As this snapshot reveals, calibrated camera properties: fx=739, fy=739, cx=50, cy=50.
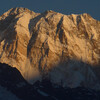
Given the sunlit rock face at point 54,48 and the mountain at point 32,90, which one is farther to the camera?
the sunlit rock face at point 54,48

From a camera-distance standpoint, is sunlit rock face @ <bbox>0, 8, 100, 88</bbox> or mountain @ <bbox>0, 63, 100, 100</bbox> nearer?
mountain @ <bbox>0, 63, 100, 100</bbox>

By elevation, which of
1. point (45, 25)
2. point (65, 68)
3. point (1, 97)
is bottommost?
point (1, 97)

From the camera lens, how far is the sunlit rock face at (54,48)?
17775cm

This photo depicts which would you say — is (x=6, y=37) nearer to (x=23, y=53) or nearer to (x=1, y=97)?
(x=23, y=53)

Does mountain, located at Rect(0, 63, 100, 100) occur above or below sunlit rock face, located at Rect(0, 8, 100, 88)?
below

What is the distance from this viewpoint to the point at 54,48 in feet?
594

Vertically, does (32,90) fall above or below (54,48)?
below

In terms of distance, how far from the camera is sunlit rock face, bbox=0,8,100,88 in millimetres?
177750

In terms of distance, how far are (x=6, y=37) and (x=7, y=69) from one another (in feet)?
38.4

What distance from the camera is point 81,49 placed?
184750mm

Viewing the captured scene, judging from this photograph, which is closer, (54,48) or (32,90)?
(32,90)

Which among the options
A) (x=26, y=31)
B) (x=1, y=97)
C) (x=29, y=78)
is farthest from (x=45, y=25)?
(x=1, y=97)

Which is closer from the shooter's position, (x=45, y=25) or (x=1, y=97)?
(x=1, y=97)

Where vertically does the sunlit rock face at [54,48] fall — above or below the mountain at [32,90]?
above
